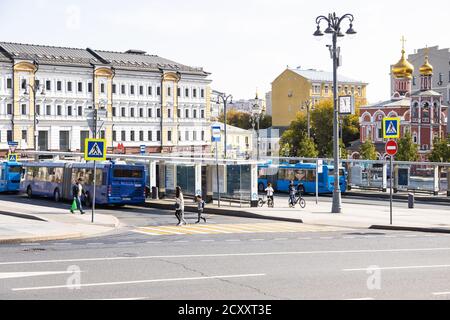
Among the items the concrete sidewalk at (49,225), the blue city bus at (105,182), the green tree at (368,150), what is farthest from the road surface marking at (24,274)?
the green tree at (368,150)

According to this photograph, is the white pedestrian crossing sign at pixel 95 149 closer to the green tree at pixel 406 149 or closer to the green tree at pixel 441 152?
the green tree at pixel 441 152

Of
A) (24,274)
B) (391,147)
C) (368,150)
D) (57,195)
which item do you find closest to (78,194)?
(57,195)

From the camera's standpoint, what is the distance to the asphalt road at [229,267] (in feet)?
43.5

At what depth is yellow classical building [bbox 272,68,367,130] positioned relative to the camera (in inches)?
5812

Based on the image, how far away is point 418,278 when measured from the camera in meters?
15.1

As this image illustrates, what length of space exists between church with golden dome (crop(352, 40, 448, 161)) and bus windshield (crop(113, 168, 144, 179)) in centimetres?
6175

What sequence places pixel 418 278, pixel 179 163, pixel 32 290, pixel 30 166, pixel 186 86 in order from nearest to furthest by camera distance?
pixel 32 290, pixel 418 278, pixel 179 163, pixel 30 166, pixel 186 86

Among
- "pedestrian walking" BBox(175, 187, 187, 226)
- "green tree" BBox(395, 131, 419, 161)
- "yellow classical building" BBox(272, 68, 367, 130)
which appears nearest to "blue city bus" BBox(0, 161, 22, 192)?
"pedestrian walking" BBox(175, 187, 187, 226)

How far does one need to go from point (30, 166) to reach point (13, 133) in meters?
38.4

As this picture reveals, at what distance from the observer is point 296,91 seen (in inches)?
5871

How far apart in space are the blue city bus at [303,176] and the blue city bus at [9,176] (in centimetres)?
2107

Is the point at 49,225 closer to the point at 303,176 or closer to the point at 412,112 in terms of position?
the point at 303,176
